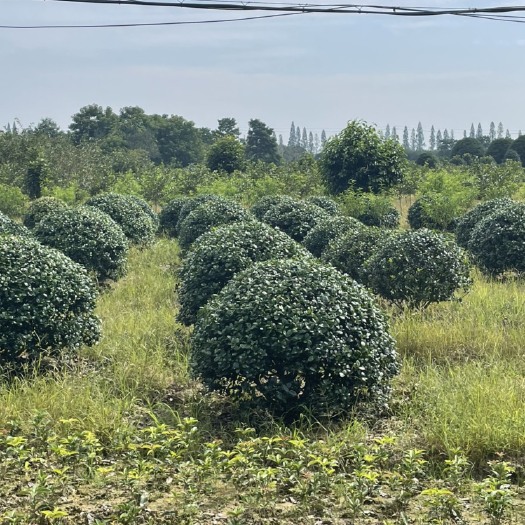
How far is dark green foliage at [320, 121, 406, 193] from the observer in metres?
16.8

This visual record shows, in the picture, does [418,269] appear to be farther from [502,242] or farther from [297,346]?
[297,346]

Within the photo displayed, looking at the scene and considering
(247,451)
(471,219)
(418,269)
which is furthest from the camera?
(471,219)

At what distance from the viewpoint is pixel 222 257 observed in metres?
6.62

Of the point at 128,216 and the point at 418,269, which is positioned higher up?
the point at 128,216

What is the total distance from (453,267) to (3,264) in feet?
16.2

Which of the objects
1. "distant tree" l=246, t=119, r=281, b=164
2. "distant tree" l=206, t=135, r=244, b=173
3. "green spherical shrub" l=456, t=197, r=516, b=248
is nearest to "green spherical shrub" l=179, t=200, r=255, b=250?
"green spherical shrub" l=456, t=197, r=516, b=248

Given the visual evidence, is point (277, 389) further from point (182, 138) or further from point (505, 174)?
point (182, 138)

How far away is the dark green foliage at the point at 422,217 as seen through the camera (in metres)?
15.6

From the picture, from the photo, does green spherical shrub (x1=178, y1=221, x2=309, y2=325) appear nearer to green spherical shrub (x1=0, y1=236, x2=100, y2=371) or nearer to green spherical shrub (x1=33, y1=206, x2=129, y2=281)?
green spherical shrub (x1=0, y1=236, x2=100, y2=371)

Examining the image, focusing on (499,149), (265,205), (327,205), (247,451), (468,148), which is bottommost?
(247,451)

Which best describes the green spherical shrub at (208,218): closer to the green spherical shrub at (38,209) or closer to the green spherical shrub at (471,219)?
the green spherical shrub at (471,219)

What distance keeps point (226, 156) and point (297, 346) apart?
24.5 m

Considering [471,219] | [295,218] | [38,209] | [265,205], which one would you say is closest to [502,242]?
[471,219]

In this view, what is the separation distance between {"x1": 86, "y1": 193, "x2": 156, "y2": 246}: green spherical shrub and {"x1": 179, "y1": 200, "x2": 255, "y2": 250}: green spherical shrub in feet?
6.57
